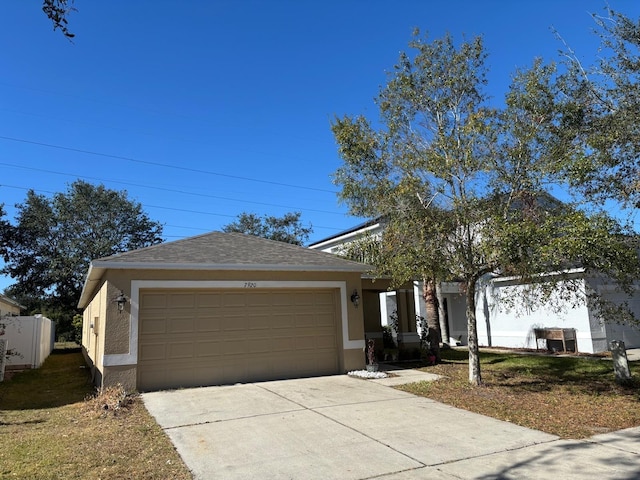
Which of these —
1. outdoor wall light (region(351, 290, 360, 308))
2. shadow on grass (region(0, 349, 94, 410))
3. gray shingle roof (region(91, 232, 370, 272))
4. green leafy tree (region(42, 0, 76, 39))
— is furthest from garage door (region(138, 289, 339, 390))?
green leafy tree (region(42, 0, 76, 39))

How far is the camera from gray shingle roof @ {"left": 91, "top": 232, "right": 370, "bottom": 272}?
1031cm

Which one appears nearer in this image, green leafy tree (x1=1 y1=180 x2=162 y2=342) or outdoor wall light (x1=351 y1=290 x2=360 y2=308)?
outdoor wall light (x1=351 y1=290 x2=360 y2=308)

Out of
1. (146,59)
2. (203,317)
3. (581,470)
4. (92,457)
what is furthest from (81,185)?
(581,470)

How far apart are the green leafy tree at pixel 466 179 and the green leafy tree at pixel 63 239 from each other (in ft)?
73.7

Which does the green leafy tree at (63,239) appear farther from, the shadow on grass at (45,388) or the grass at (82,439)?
the grass at (82,439)

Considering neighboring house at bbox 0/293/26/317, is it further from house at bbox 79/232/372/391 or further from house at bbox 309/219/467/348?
house at bbox 309/219/467/348

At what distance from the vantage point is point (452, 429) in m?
6.77

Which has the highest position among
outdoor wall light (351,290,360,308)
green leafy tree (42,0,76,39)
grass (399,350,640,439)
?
green leafy tree (42,0,76,39)

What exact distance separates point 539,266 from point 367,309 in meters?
9.22

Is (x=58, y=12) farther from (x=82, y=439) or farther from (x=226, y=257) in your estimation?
(x=226, y=257)

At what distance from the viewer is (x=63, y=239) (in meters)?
28.4

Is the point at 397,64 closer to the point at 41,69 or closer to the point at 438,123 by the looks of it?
the point at 438,123

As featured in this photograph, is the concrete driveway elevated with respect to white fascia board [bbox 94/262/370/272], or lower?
lower

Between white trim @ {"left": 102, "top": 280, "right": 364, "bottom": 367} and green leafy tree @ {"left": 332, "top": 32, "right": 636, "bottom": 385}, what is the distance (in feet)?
7.04
